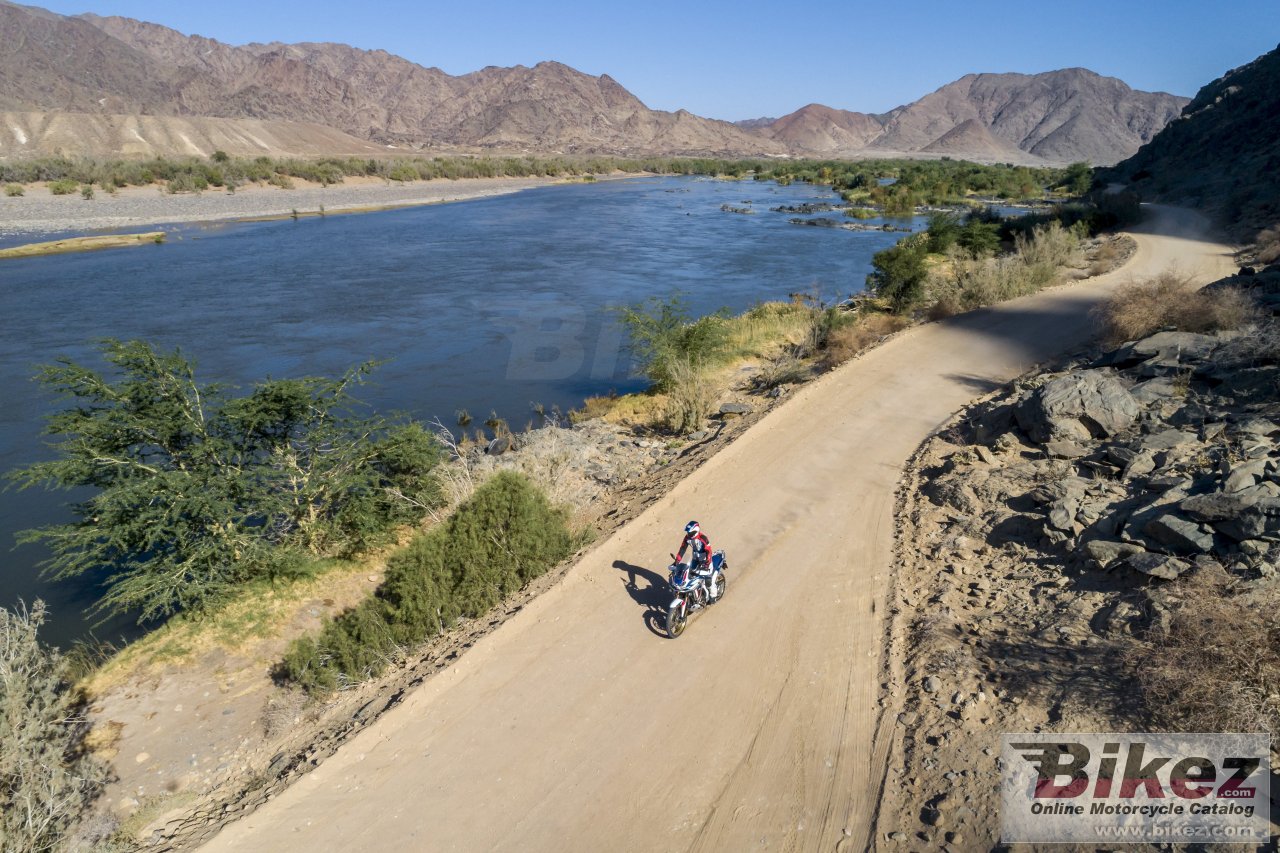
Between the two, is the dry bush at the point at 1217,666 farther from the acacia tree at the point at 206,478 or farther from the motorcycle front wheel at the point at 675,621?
the acacia tree at the point at 206,478

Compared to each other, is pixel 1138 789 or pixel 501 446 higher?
pixel 1138 789

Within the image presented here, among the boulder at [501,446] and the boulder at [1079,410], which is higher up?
the boulder at [1079,410]

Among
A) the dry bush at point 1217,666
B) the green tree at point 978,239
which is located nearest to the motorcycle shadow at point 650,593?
the dry bush at point 1217,666

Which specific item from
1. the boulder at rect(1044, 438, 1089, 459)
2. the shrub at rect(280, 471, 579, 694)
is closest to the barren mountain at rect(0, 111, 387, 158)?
the shrub at rect(280, 471, 579, 694)

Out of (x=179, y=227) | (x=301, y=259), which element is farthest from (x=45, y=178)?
(x=301, y=259)

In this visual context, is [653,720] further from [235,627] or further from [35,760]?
[235,627]

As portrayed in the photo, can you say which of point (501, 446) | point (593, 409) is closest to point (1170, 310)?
point (593, 409)

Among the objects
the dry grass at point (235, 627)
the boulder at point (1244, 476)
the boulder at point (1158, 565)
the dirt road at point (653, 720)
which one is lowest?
the dry grass at point (235, 627)

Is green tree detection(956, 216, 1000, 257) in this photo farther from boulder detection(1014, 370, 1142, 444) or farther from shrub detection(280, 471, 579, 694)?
shrub detection(280, 471, 579, 694)
